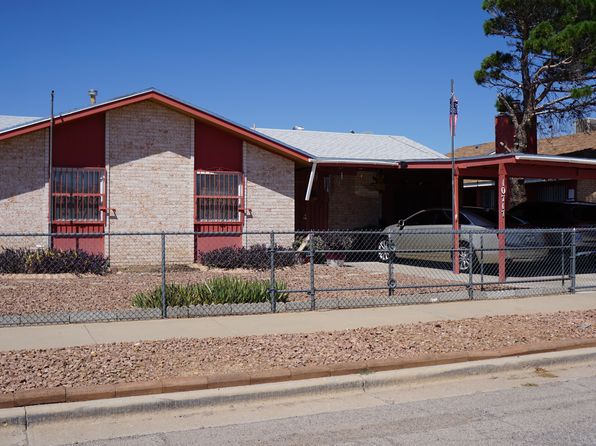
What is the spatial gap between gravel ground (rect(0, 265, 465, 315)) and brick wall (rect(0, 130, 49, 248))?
2421mm

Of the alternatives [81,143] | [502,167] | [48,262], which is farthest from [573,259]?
[81,143]

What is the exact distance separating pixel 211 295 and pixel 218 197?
7.47 meters

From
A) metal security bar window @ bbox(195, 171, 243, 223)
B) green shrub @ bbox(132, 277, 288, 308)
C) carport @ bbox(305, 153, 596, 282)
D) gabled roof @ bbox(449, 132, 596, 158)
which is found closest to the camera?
green shrub @ bbox(132, 277, 288, 308)

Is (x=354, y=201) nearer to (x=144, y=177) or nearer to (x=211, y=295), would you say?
(x=144, y=177)

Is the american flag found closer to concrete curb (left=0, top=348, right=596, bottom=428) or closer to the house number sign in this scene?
the house number sign

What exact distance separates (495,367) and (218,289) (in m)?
4.77

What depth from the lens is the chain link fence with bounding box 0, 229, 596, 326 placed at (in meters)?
10.9

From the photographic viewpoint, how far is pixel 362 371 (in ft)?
24.6

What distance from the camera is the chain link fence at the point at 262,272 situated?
35.7 feet

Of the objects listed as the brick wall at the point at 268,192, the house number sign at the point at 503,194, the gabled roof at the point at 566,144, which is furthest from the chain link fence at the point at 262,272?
the gabled roof at the point at 566,144

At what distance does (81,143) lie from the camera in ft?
55.9

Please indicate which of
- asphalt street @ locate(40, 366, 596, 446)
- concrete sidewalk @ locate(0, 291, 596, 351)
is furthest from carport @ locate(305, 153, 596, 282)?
asphalt street @ locate(40, 366, 596, 446)

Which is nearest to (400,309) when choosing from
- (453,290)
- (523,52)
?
(453,290)

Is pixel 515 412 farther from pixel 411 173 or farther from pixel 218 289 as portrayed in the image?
pixel 411 173
